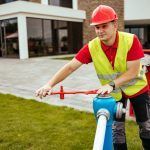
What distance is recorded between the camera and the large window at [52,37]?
21.8m

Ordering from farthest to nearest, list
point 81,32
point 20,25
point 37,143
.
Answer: point 81,32 → point 20,25 → point 37,143

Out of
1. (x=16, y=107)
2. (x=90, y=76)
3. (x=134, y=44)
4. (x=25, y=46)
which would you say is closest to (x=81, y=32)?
(x=25, y=46)

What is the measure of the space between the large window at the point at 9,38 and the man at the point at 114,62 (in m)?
18.6

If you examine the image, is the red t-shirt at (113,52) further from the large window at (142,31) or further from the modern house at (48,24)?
the large window at (142,31)

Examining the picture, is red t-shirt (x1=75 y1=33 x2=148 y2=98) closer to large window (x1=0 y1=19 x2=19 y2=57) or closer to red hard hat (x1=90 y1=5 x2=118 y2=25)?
red hard hat (x1=90 y1=5 x2=118 y2=25)

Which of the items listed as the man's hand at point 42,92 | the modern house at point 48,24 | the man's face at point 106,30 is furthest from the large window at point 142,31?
the man's hand at point 42,92

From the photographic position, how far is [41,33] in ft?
73.9

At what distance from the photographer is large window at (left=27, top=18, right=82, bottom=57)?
71.4ft

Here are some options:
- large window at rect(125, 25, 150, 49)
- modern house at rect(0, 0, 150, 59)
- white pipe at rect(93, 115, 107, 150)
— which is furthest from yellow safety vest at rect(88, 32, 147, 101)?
large window at rect(125, 25, 150, 49)

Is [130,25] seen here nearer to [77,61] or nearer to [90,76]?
[90,76]

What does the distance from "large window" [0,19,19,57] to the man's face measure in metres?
19.1

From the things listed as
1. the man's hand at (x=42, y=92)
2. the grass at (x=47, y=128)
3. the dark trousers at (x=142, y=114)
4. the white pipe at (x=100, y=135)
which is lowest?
the grass at (x=47, y=128)

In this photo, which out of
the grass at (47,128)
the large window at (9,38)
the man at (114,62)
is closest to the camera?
the man at (114,62)

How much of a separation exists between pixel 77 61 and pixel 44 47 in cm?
2011
